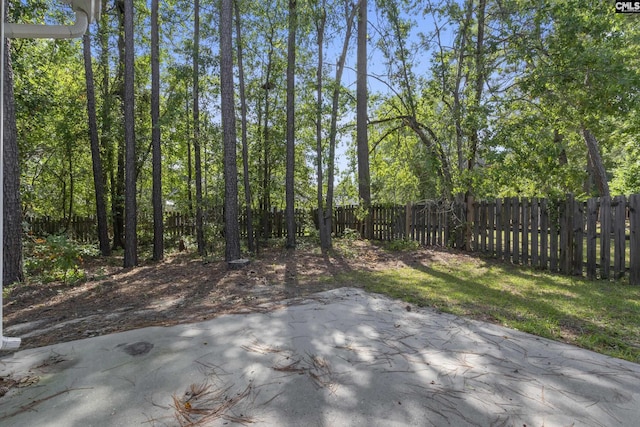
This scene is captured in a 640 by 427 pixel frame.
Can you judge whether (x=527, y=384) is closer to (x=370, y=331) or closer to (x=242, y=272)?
(x=370, y=331)

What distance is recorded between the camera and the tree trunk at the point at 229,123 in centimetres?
686

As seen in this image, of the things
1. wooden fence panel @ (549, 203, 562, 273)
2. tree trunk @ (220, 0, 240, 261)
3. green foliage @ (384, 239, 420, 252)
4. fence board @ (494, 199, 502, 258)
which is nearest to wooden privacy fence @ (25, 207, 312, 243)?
tree trunk @ (220, 0, 240, 261)

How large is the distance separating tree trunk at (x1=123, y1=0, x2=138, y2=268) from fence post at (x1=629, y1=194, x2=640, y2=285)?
9.38 meters

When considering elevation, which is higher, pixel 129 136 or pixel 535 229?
pixel 129 136

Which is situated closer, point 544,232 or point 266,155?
point 544,232

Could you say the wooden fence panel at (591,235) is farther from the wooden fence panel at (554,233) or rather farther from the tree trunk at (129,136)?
the tree trunk at (129,136)

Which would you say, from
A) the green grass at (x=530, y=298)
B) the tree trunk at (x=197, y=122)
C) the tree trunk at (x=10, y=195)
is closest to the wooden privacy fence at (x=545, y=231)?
the green grass at (x=530, y=298)

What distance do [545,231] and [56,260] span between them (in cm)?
889

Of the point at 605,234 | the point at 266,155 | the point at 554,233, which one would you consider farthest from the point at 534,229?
the point at 266,155

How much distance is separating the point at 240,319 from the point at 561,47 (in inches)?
316

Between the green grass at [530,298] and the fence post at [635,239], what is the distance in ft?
0.67

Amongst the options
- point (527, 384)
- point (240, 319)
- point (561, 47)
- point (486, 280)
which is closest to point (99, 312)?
point (240, 319)

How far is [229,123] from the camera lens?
276 inches

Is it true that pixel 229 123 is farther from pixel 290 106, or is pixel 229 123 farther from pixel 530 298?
pixel 530 298
